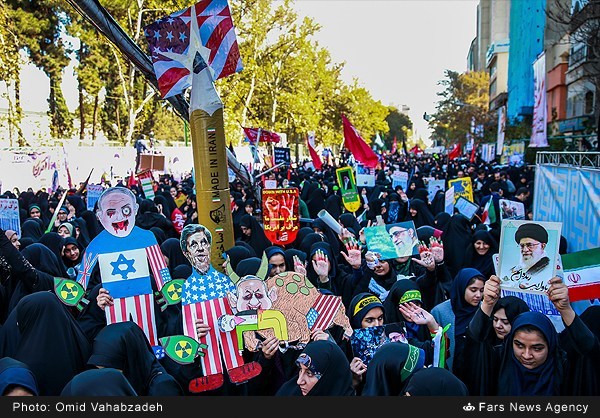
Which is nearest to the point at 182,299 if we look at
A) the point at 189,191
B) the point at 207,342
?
the point at 207,342

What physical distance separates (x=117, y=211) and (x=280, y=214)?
2.91 m

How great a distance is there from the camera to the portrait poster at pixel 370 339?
11.0 ft

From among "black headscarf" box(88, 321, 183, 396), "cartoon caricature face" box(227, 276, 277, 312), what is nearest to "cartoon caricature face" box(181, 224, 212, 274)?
"cartoon caricature face" box(227, 276, 277, 312)

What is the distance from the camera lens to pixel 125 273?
408 cm

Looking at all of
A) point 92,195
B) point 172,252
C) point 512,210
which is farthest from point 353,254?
point 92,195

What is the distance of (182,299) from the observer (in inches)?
140

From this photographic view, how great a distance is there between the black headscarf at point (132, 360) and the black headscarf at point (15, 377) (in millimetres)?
344

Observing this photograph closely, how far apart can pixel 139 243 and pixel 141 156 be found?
15.5 meters

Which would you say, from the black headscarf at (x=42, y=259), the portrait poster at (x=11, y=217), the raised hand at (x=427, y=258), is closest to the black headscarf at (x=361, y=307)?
the raised hand at (x=427, y=258)

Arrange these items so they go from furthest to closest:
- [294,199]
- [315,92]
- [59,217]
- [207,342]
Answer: [315,92], [59,217], [294,199], [207,342]

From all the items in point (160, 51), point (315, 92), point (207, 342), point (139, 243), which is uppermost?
point (315, 92)

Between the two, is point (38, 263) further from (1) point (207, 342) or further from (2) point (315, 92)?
(2) point (315, 92)

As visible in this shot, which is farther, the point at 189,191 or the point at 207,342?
the point at 189,191

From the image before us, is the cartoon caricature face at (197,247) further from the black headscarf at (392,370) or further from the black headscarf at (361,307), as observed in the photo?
the black headscarf at (392,370)
